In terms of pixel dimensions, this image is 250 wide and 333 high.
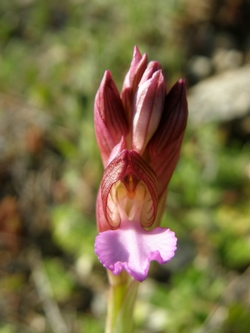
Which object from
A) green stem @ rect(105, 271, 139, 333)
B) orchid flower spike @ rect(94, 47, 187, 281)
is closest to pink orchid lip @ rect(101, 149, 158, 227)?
orchid flower spike @ rect(94, 47, 187, 281)

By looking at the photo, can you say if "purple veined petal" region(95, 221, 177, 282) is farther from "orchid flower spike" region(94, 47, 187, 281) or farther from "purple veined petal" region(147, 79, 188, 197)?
"purple veined petal" region(147, 79, 188, 197)

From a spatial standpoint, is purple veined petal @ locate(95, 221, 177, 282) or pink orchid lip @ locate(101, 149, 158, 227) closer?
purple veined petal @ locate(95, 221, 177, 282)

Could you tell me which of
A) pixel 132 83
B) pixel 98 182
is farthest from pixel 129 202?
pixel 98 182

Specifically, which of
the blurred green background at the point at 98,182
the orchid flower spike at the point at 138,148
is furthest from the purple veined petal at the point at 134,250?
the blurred green background at the point at 98,182

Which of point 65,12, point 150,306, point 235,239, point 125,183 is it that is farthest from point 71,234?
point 65,12

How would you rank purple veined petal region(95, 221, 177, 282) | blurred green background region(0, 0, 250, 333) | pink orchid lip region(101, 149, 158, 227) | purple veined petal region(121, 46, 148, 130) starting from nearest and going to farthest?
purple veined petal region(95, 221, 177, 282) < pink orchid lip region(101, 149, 158, 227) < purple veined petal region(121, 46, 148, 130) < blurred green background region(0, 0, 250, 333)

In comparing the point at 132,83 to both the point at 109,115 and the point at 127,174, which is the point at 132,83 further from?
the point at 127,174

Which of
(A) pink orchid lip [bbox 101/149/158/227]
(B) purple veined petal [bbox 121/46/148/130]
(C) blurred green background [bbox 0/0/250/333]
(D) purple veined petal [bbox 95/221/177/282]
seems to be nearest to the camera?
(D) purple veined petal [bbox 95/221/177/282]

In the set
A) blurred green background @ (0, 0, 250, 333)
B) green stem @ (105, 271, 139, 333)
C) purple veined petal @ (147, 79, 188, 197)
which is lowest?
green stem @ (105, 271, 139, 333)
